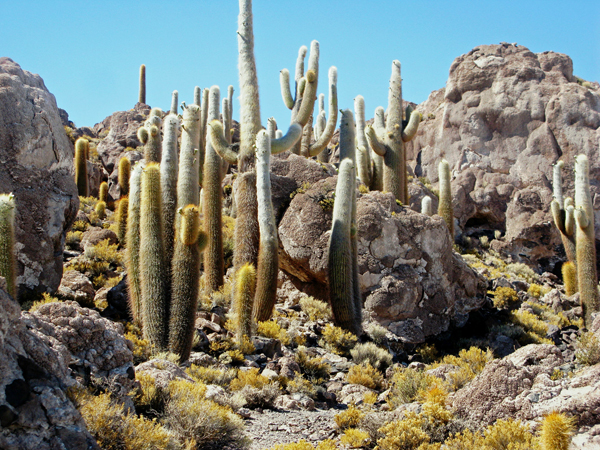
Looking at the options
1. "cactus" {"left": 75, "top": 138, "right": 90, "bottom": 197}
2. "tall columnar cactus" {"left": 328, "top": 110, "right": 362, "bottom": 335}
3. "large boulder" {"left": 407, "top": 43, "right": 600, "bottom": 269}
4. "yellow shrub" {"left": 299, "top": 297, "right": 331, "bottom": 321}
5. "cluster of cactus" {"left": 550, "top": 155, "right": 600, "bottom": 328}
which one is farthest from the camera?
"large boulder" {"left": 407, "top": 43, "right": 600, "bottom": 269}

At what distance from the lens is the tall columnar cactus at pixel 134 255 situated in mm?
9000

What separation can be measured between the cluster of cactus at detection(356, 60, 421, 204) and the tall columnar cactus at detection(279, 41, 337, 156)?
1.32m

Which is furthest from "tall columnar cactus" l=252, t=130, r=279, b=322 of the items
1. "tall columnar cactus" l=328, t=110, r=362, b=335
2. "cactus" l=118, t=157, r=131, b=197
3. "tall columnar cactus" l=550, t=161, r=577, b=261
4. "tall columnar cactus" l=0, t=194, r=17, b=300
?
"tall columnar cactus" l=550, t=161, r=577, b=261

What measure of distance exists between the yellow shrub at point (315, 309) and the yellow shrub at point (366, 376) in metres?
2.47

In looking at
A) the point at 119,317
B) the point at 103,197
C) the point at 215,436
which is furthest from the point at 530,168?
the point at 215,436

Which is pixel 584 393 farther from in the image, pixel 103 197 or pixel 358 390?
pixel 103 197

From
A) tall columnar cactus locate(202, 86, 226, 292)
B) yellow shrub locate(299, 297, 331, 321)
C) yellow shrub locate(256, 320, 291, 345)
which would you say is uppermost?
tall columnar cactus locate(202, 86, 226, 292)

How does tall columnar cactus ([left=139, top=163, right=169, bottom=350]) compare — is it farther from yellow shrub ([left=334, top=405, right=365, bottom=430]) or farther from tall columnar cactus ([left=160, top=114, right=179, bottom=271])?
yellow shrub ([left=334, top=405, right=365, bottom=430])

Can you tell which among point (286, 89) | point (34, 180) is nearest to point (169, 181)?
point (34, 180)

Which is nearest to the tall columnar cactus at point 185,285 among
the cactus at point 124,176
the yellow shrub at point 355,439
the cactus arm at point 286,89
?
the yellow shrub at point 355,439

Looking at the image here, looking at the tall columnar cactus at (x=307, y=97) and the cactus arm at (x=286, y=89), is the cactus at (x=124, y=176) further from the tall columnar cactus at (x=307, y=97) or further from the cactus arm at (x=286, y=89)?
the cactus arm at (x=286, y=89)

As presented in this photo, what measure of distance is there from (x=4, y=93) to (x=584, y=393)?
420 inches

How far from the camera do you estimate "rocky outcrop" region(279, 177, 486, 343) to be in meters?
11.7

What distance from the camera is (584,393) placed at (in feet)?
16.2
